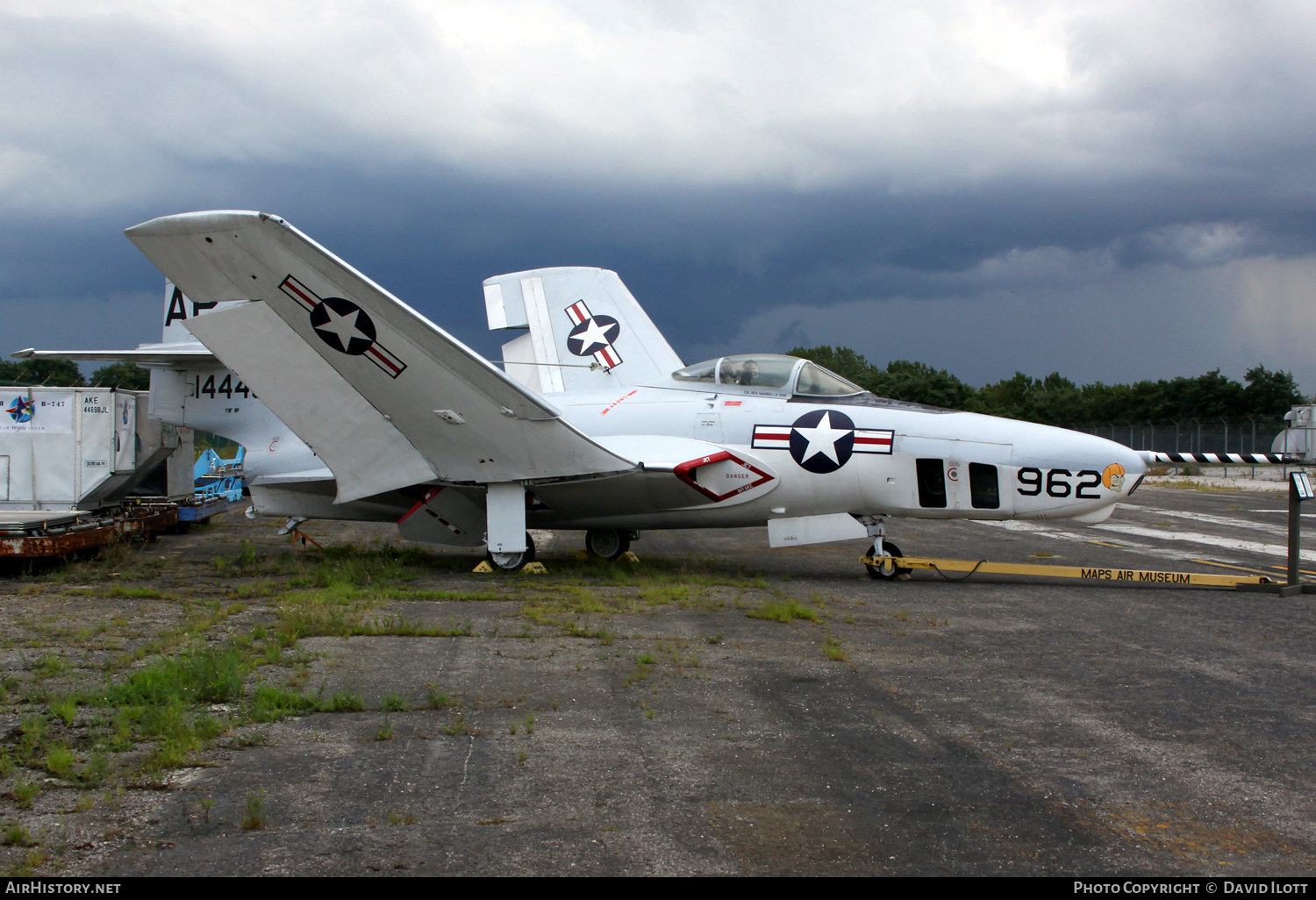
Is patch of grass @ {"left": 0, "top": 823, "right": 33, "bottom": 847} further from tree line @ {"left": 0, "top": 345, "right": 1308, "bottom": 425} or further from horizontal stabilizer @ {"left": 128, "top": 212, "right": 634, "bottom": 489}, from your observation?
tree line @ {"left": 0, "top": 345, "right": 1308, "bottom": 425}

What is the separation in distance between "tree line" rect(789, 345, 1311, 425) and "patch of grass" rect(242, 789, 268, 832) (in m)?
38.2

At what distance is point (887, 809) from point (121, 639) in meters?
6.55

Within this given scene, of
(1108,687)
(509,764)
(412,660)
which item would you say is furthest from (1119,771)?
(412,660)

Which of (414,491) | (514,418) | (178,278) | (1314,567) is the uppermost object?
(178,278)

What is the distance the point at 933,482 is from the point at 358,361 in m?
7.30

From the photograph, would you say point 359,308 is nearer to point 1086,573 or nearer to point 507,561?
point 507,561

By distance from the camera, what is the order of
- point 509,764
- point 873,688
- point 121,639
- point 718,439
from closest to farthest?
1. point 509,764
2. point 873,688
3. point 121,639
4. point 718,439

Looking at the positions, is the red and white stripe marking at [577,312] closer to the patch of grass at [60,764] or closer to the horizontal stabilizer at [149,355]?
the horizontal stabilizer at [149,355]

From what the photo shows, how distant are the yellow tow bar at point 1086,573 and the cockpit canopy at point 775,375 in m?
2.39

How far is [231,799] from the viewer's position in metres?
4.09

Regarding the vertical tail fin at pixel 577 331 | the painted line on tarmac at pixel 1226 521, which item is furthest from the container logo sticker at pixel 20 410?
the painted line on tarmac at pixel 1226 521

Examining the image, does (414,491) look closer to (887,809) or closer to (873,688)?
(873,688)

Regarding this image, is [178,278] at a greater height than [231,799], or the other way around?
[178,278]

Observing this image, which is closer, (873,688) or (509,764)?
(509,764)
